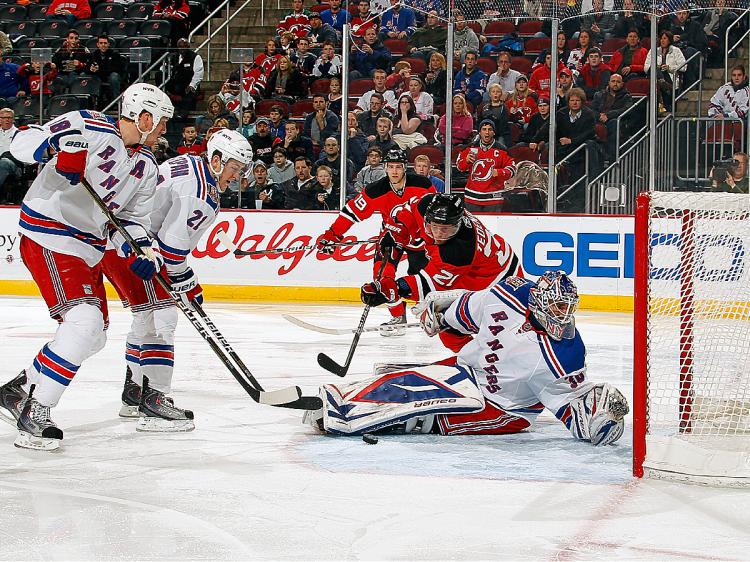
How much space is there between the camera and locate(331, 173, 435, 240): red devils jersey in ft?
22.7

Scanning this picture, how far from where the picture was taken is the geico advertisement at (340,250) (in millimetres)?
8547

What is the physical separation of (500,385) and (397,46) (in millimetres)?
5350

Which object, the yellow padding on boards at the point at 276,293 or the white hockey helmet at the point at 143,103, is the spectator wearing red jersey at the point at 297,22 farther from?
the white hockey helmet at the point at 143,103

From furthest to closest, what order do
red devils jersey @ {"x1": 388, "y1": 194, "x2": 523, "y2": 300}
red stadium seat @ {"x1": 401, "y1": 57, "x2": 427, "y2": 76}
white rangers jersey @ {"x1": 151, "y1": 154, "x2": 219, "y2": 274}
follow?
red stadium seat @ {"x1": 401, "y1": 57, "x2": 427, "y2": 76} → red devils jersey @ {"x1": 388, "y1": 194, "x2": 523, "y2": 300} → white rangers jersey @ {"x1": 151, "y1": 154, "x2": 219, "y2": 274}

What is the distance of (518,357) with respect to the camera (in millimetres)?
3838

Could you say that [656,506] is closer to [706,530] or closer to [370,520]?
[706,530]

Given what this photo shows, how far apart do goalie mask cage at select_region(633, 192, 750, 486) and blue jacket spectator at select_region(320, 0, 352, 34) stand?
5.73m

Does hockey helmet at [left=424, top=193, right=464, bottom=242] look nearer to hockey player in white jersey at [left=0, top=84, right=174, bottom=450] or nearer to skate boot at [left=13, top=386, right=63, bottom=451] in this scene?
hockey player in white jersey at [left=0, top=84, right=174, bottom=450]

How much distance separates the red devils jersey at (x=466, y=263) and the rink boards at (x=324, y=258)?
376 cm

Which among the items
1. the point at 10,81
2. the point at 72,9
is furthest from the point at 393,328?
the point at 72,9

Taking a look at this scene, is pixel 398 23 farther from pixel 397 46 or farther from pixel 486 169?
pixel 486 169

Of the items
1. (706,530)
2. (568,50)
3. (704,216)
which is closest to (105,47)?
(568,50)

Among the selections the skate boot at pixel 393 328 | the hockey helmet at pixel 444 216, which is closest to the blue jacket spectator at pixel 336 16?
the skate boot at pixel 393 328

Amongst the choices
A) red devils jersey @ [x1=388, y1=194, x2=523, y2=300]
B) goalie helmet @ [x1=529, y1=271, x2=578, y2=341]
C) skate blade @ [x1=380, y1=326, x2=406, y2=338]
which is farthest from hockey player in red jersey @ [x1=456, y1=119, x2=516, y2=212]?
goalie helmet @ [x1=529, y1=271, x2=578, y2=341]
